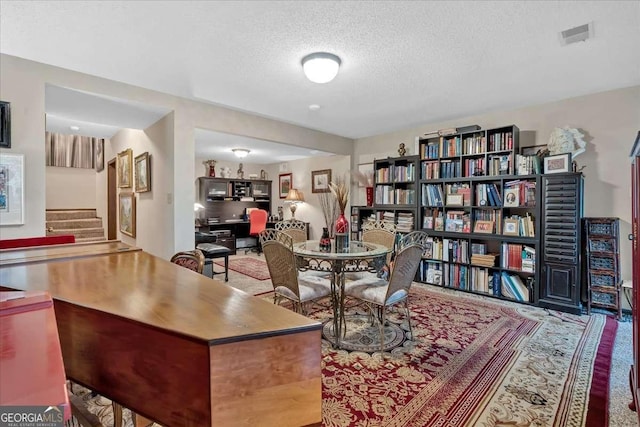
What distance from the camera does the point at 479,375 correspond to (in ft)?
6.79

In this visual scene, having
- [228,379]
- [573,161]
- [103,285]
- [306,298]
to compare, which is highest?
[573,161]

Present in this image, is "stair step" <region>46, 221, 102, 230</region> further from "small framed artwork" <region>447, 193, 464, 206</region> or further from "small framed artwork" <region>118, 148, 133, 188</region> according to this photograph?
"small framed artwork" <region>447, 193, 464, 206</region>

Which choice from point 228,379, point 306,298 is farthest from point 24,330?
point 306,298

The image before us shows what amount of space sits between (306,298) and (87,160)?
737 centimetres

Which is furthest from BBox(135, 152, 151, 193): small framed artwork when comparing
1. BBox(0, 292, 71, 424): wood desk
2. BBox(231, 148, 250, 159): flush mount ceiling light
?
BBox(0, 292, 71, 424): wood desk

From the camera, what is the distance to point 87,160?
7.11 metres

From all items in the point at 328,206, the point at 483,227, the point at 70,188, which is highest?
the point at 70,188

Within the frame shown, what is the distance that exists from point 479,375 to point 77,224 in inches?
Result: 303

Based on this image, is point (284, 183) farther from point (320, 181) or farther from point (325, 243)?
point (325, 243)

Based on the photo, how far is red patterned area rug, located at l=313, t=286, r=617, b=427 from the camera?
1.68 m

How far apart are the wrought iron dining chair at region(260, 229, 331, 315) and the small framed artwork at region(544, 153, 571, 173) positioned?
2853 millimetres

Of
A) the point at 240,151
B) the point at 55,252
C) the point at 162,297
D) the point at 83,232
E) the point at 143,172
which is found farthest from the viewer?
the point at 83,232

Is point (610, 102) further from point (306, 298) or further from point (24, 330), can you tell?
point (24, 330)

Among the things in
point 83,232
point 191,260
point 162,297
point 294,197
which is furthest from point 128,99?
point 83,232
